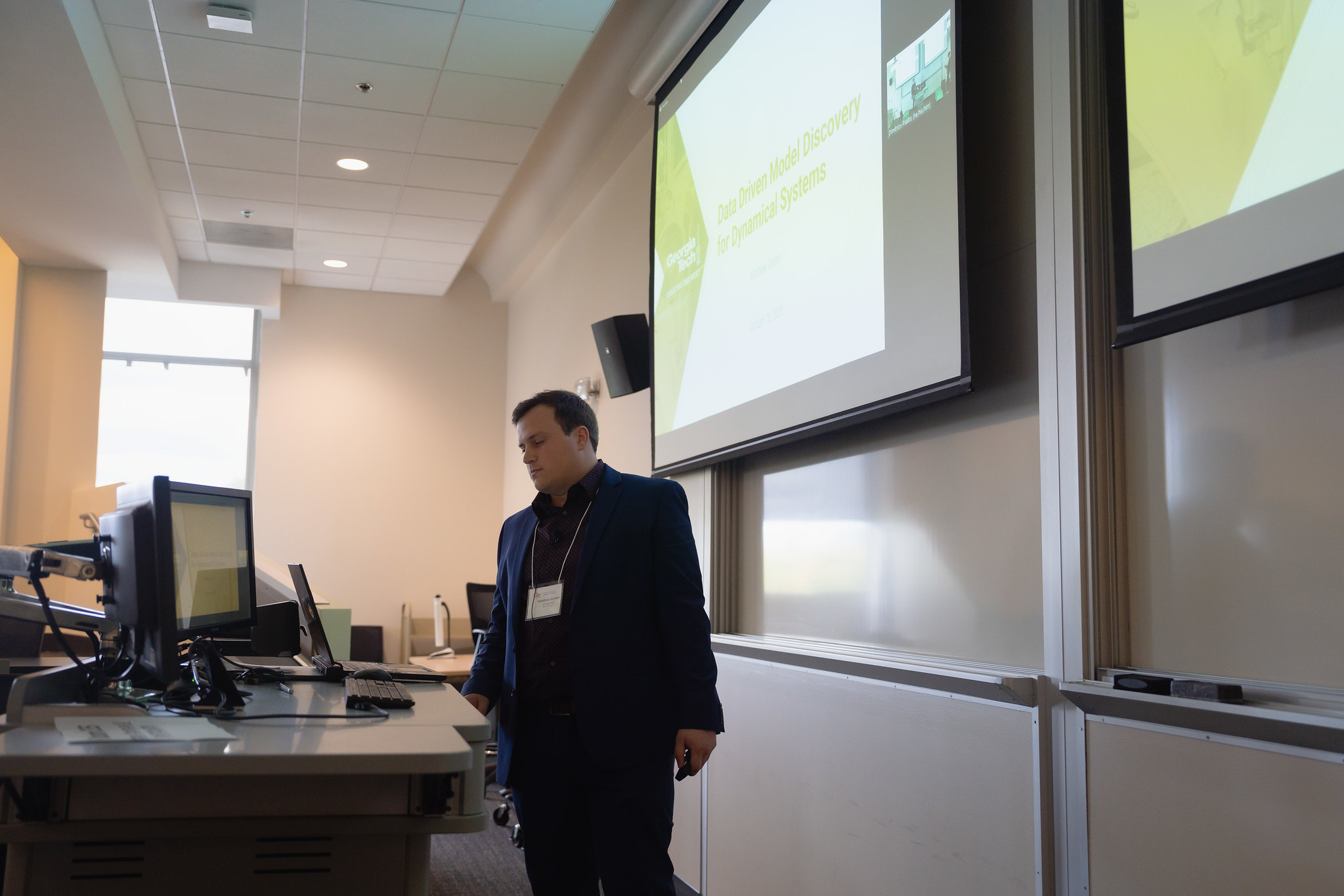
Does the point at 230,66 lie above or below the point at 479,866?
above

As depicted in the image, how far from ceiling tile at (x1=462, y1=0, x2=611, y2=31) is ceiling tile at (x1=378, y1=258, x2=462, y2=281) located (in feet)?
10.6

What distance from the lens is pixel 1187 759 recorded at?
58.4 inches

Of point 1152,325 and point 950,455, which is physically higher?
point 1152,325

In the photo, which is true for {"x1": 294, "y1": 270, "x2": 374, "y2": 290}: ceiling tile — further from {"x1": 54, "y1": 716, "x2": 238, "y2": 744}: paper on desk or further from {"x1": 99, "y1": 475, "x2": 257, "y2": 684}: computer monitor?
{"x1": 54, "y1": 716, "x2": 238, "y2": 744}: paper on desk

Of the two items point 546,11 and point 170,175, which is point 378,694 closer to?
point 546,11

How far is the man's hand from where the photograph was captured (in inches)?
77.3

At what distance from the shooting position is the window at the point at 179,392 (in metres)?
7.13

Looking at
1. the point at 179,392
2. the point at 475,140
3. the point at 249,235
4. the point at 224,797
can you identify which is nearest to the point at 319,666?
the point at 224,797

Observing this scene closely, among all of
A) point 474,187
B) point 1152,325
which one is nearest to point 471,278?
point 474,187

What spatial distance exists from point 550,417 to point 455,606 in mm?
5699

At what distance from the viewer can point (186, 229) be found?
20.5 feet

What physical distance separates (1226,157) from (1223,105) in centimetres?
8

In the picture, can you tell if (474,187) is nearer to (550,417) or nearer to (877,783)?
(550,417)

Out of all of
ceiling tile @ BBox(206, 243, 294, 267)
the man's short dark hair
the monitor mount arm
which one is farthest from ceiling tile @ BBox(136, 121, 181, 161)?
the man's short dark hair
